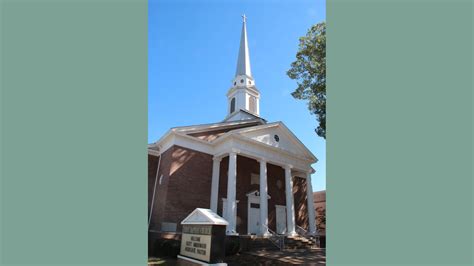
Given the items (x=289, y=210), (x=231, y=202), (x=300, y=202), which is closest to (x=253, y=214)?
(x=289, y=210)

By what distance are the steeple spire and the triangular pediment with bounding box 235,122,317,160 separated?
9.30 metres

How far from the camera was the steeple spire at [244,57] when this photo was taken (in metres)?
29.4

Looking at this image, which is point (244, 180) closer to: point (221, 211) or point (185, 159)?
point (221, 211)

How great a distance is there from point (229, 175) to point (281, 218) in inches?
290

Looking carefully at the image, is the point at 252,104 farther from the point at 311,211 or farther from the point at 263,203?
the point at 263,203

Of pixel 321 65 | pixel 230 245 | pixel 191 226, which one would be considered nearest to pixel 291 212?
pixel 230 245

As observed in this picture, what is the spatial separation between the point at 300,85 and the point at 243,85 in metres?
12.1

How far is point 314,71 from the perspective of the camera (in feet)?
49.0

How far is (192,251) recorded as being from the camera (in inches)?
355

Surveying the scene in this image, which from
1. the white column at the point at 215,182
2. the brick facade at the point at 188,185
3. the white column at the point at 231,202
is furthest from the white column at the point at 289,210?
the white column at the point at 215,182

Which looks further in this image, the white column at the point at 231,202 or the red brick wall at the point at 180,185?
the red brick wall at the point at 180,185

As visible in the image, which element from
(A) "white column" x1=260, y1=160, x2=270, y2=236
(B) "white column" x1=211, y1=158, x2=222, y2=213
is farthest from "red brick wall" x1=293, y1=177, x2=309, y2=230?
(B) "white column" x1=211, y1=158, x2=222, y2=213

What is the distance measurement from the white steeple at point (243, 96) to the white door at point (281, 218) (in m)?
8.03

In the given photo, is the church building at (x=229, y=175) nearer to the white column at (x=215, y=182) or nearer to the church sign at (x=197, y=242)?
the white column at (x=215, y=182)
